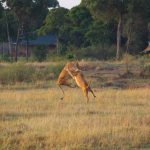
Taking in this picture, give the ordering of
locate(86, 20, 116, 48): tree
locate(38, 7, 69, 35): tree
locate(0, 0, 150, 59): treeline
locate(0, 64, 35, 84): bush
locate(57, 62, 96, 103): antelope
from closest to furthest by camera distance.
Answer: locate(57, 62, 96, 103): antelope, locate(0, 64, 35, 84): bush, locate(0, 0, 150, 59): treeline, locate(86, 20, 116, 48): tree, locate(38, 7, 69, 35): tree

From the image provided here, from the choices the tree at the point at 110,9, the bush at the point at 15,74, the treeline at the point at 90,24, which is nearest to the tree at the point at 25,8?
the treeline at the point at 90,24

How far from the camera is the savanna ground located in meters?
10.3

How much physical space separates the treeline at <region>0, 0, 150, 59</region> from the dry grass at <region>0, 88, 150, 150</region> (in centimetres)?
2284

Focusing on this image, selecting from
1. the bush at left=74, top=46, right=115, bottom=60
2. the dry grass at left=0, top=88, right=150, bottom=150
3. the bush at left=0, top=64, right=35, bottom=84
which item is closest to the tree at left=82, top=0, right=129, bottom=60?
the bush at left=74, top=46, right=115, bottom=60

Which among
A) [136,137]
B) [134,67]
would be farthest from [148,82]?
[136,137]

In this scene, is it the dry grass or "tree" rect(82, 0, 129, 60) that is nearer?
the dry grass

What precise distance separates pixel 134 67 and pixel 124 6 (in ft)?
34.3

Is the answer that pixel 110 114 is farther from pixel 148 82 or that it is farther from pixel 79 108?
pixel 148 82

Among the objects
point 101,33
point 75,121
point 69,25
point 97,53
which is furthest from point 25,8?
point 75,121

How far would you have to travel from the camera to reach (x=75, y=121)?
12.6 metres

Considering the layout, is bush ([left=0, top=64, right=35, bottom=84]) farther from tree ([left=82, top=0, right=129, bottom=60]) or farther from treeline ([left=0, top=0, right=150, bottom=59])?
tree ([left=82, top=0, right=129, bottom=60])

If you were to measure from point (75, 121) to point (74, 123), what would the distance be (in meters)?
0.31

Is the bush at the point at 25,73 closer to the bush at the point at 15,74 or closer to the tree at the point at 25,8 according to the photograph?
the bush at the point at 15,74

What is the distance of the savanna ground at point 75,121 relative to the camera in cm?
1027
